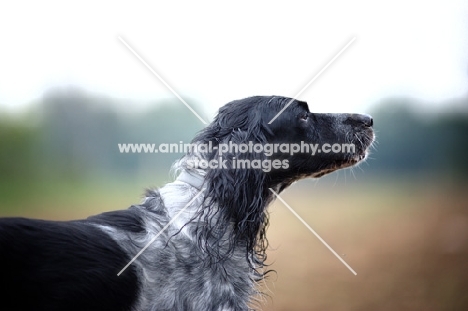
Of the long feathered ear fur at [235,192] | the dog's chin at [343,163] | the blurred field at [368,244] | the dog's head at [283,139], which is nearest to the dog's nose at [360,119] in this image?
the dog's head at [283,139]

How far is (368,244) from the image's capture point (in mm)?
3672

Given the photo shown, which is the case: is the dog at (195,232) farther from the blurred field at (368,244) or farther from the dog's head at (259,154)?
the blurred field at (368,244)

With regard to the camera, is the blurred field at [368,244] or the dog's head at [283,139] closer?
the dog's head at [283,139]

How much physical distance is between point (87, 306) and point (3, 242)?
0.39 meters

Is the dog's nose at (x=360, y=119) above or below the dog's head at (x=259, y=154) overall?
above

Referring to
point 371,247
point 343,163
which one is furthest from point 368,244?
point 343,163

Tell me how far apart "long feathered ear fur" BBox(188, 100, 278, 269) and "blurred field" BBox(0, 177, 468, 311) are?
966 mm

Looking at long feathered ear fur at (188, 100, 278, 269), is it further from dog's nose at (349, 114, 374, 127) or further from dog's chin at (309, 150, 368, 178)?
dog's nose at (349, 114, 374, 127)

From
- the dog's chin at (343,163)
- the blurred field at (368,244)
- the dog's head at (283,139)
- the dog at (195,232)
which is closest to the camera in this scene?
the dog at (195,232)

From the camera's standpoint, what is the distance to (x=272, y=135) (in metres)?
2.71

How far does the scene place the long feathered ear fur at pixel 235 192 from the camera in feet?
8.21

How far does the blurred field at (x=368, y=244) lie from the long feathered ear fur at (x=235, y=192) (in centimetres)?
97

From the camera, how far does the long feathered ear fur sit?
2504 mm

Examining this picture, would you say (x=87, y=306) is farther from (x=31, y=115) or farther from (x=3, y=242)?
(x=31, y=115)
